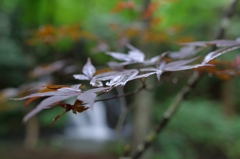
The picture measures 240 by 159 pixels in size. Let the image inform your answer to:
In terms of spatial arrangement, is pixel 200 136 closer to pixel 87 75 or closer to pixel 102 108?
pixel 102 108

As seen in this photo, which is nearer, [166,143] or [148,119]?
[148,119]

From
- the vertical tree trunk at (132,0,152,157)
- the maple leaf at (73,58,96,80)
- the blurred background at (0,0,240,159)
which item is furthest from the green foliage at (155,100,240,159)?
the maple leaf at (73,58,96,80)

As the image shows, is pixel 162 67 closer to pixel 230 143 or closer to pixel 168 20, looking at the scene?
pixel 168 20

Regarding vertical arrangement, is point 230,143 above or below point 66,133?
below

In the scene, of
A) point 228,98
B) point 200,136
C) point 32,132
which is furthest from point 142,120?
point 228,98

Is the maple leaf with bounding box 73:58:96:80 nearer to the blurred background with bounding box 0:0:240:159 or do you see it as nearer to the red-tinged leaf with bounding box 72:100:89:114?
the red-tinged leaf with bounding box 72:100:89:114

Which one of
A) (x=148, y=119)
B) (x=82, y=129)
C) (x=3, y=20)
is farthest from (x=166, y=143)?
(x=3, y=20)

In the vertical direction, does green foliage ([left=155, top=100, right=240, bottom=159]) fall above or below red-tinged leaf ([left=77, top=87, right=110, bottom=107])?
below

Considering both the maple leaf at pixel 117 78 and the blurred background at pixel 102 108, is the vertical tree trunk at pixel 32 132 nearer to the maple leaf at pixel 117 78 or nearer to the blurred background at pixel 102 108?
the blurred background at pixel 102 108

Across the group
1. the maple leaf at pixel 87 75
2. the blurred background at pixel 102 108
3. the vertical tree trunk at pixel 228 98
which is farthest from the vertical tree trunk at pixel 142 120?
the vertical tree trunk at pixel 228 98

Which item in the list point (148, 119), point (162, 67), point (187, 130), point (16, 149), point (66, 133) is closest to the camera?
point (162, 67)

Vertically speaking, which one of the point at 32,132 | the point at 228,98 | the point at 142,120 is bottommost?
the point at 228,98
